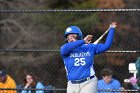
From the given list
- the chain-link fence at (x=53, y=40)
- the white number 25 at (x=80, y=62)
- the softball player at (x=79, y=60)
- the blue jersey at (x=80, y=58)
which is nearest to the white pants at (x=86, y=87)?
the softball player at (x=79, y=60)

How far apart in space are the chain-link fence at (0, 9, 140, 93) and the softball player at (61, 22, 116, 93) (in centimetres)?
159

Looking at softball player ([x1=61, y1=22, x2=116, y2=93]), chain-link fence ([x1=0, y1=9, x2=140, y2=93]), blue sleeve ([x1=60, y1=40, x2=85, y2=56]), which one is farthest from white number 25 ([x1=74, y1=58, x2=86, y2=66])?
chain-link fence ([x1=0, y1=9, x2=140, y2=93])

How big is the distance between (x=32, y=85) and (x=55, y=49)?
807 mm

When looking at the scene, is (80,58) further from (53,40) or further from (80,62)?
(53,40)

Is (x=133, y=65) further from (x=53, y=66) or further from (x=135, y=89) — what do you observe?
(x=53, y=66)

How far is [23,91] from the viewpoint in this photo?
13164mm

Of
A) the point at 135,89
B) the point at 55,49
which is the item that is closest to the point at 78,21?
the point at 55,49

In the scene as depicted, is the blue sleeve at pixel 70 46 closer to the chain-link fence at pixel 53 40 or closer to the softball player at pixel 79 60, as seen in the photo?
the softball player at pixel 79 60

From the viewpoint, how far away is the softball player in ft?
36.7

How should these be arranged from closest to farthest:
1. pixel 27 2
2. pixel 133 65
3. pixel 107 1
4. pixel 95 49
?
pixel 95 49, pixel 133 65, pixel 27 2, pixel 107 1

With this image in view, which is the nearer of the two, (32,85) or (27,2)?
Answer: (32,85)

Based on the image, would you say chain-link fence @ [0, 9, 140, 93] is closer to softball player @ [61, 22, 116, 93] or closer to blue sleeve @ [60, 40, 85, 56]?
softball player @ [61, 22, 116, 93]

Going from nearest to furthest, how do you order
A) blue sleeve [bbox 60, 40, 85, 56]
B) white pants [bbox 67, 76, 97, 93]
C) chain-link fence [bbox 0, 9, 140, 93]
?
blue sleeve [bbox 60, 40, 85, 56] → white pants [bbox 67, 76, 97, 93] → chain-link fence [bbox 0, 9, 140, 93]

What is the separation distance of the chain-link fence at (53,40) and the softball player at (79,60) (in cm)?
159
